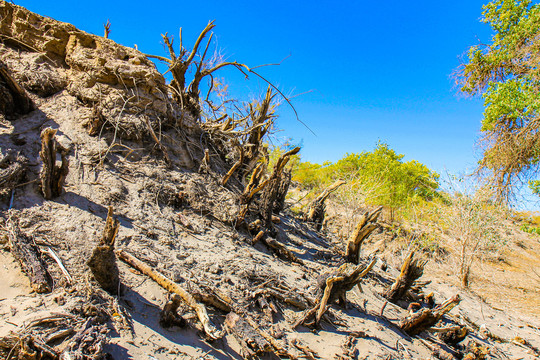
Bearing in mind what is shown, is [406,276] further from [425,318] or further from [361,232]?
[361,232]

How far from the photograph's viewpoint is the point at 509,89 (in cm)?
903

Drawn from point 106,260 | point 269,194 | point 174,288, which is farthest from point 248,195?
point 106,260

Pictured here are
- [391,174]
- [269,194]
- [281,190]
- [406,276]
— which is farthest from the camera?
[391,174]

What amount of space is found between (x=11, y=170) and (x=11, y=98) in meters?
1.44

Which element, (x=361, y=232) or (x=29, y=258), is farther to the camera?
(x=361, y=232)

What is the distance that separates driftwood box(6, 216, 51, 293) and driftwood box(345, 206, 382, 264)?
399cm

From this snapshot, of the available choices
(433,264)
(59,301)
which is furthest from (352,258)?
(433,264)

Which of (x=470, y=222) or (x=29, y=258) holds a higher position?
(x=470, y=222)

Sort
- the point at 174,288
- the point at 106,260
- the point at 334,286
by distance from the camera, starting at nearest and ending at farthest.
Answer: the point at 106,260, the point at 174,288, the point at 334,286

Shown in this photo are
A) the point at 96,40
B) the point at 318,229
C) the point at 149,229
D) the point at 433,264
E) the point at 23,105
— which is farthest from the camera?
the point at 433,264

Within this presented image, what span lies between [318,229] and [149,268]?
5812 millimetres

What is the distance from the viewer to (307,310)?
341 cm

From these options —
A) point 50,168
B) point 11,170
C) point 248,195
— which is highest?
point 248,195

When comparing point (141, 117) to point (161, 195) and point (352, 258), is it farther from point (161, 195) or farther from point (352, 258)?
point (352, 258)
